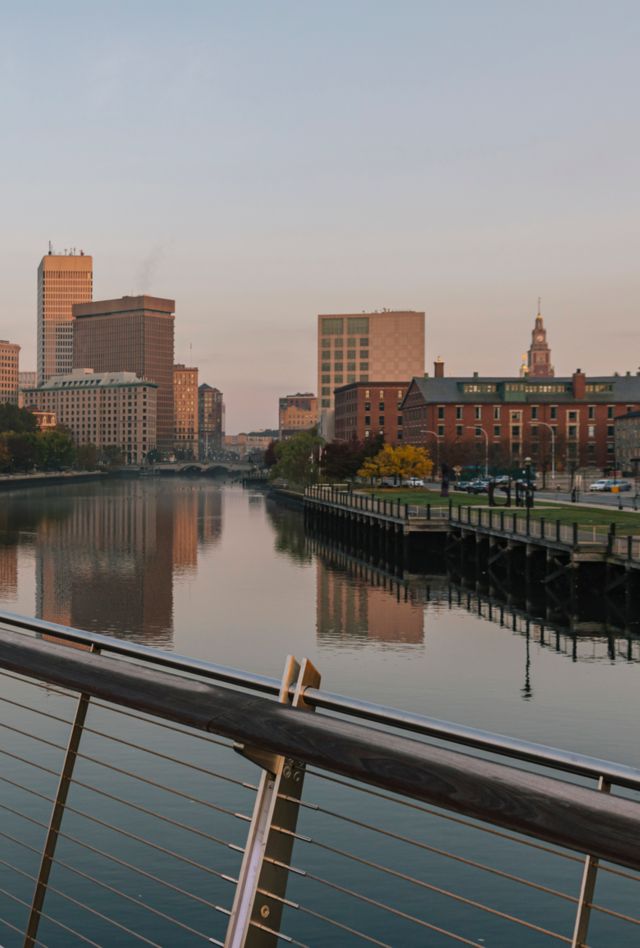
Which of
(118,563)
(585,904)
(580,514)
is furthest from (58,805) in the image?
(580,514)

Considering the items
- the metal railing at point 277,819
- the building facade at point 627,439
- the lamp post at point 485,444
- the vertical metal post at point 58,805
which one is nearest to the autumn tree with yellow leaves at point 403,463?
the lamp post at point 485,444

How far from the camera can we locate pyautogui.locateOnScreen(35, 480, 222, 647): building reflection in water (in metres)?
43.7

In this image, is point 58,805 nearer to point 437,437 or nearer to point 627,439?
point 437,437

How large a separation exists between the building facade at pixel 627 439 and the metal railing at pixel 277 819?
4894 inches

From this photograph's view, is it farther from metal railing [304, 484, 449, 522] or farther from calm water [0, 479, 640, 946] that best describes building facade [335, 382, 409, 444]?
calm water [0, 479, 640, 946]

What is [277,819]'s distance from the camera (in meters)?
2.80

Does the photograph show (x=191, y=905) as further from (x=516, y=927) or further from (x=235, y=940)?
(x=235, y=940)

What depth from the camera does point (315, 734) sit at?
2.66 m

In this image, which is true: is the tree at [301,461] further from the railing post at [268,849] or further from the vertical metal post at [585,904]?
the vertical metal post at [585,904]

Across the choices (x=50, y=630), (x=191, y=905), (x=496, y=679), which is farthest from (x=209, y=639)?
(x=50, y=630)

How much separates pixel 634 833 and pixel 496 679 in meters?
30.4

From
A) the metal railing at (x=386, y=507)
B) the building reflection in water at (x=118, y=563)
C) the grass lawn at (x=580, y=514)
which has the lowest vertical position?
the building reflection in water at (x=118, y=563)

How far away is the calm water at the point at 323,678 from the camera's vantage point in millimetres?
16578

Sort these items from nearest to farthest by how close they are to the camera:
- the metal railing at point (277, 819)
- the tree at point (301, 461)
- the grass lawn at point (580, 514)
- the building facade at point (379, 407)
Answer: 1. the metal railing at point (277, 819)
2. the grass lawn at point (580, 514)
3. the tree at point (301, 461)
4. the building facade at point (379, 407)
